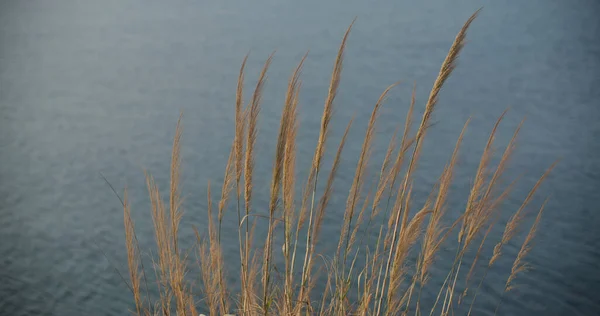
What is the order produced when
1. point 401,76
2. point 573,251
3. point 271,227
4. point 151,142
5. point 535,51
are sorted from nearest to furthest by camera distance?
1. point 271,227
2. point 573,251
3. point 535,51
4. point 401,76
5. point 151,142

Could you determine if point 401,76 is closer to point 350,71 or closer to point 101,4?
point 350,71

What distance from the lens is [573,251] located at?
319 cm

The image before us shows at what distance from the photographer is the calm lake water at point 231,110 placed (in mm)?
3295

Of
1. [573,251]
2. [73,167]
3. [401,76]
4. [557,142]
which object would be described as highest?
[401,76]

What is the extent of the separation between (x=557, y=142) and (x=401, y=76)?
92cm

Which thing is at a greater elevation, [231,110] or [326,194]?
[326,194]

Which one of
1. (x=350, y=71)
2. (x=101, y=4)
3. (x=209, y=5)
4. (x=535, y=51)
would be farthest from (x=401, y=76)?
(x=101, y=4)

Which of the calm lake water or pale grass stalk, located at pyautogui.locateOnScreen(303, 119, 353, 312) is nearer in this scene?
pale grass stalk, located at pyautogui.locateOnScreen(303, 119, 353, 312)

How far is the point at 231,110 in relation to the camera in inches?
155

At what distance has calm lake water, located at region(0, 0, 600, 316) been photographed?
3295 millimetres

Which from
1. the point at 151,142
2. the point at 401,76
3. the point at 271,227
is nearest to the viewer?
the point at 271,227

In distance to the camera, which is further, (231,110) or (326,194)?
(231,110)

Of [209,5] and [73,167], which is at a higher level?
[209,5]

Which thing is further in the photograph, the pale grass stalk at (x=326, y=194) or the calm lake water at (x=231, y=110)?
the calm lake water at (x=231, y=110)
